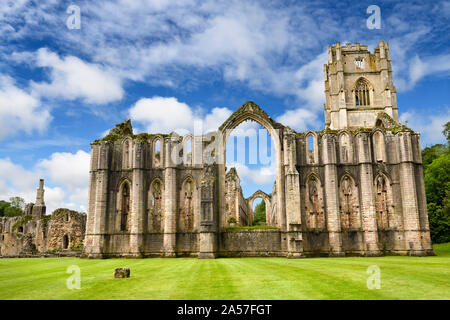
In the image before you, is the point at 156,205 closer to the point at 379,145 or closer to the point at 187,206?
the point at 187,206

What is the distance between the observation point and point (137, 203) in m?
26.3

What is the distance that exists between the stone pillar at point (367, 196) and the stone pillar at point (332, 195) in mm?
1880

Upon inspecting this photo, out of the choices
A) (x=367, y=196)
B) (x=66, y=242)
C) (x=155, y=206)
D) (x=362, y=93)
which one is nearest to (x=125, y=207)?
(x=155, y=206)

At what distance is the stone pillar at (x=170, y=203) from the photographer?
1004 inches

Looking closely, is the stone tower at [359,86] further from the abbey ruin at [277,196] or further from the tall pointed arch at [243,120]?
the tall pointed arch at [243,120]

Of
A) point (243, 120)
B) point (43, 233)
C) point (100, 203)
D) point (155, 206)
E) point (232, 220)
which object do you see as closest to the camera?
point (100, 203)

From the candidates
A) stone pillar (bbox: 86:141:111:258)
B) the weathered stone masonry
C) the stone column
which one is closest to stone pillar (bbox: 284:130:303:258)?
the weathered stone masonry

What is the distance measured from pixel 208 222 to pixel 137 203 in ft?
20.3

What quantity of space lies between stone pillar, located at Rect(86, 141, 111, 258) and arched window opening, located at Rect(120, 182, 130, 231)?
1.31 meters

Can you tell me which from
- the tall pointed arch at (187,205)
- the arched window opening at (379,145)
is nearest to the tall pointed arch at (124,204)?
the tall pointed arch at (187,205)

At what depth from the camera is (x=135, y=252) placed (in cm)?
2541

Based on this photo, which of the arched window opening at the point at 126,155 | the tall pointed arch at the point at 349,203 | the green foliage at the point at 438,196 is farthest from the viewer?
the green foliage at the point at 438,196

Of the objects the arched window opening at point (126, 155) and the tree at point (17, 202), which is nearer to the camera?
the arched window opening at point (126, 155)

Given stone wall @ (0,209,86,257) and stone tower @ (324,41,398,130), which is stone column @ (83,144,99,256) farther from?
stone tower @ (324,41,398,130)
